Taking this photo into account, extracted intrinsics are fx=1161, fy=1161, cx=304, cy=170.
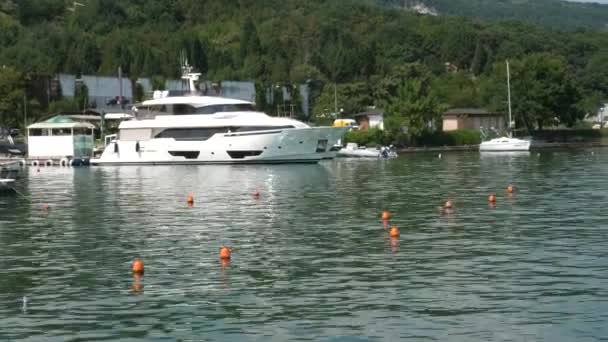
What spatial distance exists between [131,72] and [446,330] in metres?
148

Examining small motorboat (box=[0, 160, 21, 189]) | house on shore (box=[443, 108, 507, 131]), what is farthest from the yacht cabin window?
house on shore (box=[443, 108, 507, 131])

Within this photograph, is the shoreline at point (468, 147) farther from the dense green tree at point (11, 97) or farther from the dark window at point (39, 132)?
the dense green tree at point (11, 97)

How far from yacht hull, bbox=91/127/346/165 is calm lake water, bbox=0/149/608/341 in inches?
1195

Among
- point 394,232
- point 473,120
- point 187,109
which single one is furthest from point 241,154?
point 473,120

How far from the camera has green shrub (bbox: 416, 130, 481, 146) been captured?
130250 mm

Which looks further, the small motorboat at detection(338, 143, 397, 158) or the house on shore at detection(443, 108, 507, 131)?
the house on shore at detection(443, 108, 507, 131)

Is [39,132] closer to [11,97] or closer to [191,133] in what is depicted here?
[11,97]

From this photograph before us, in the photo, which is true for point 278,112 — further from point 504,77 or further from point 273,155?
point 273,155

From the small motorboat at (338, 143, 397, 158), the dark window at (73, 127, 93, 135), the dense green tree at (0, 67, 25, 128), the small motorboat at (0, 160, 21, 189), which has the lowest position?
the small motorboat at (338, 143, 397, 158)

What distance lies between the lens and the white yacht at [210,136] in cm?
8331

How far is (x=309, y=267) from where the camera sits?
27.7 m

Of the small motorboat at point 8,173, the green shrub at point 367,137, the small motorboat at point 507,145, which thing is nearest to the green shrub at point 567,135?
the green shrub at point 367,137

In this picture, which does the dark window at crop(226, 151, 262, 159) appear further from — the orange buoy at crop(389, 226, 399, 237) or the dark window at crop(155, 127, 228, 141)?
the orange buoy at crop(389, 226, 399, 237)

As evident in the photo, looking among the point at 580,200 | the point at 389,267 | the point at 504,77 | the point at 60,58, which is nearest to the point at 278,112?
the point at 504,77
